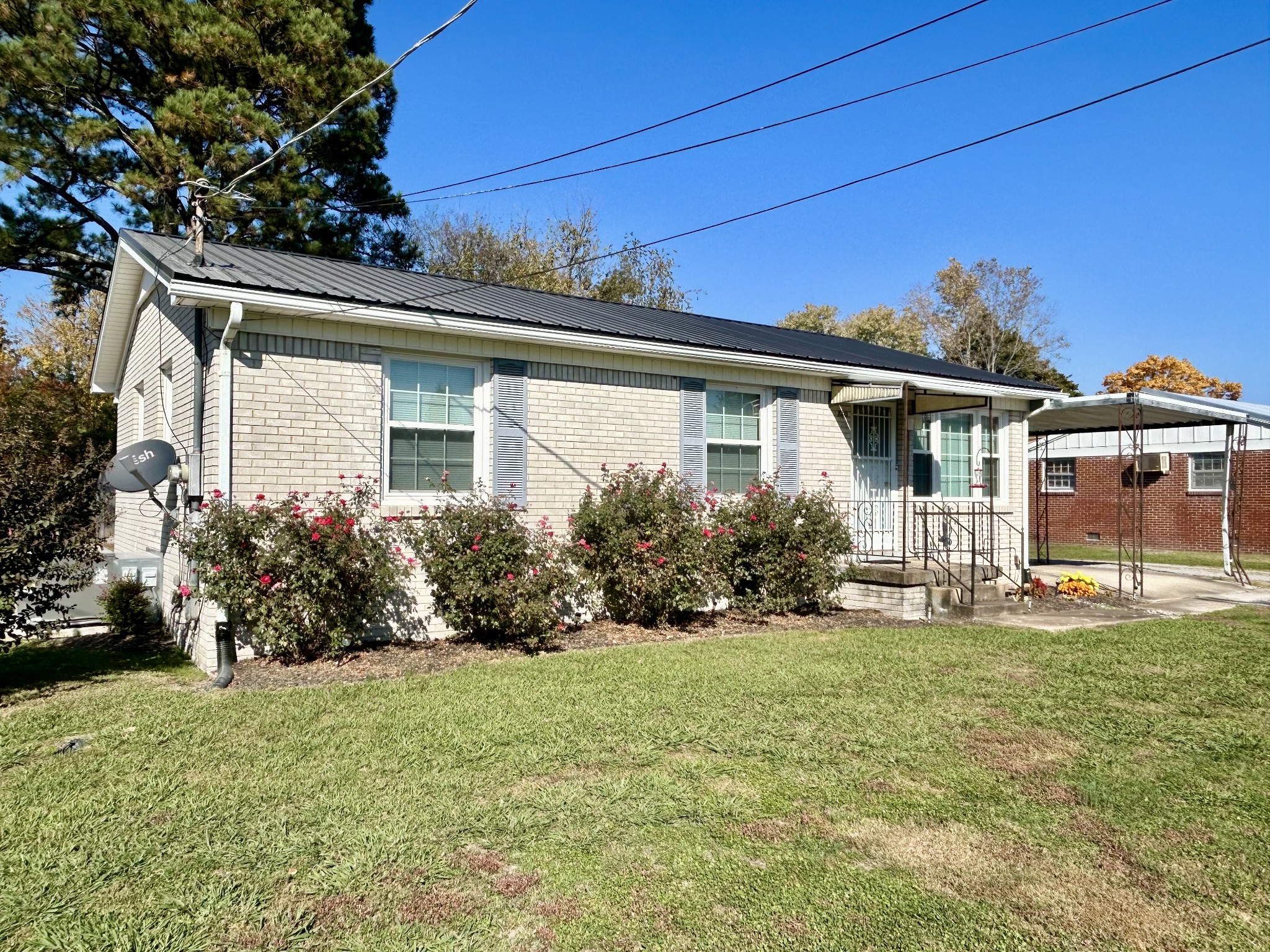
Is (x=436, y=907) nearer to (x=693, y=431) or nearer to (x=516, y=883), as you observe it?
(x=516, y=883)

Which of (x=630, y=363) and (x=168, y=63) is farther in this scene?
(x=168, y=63)

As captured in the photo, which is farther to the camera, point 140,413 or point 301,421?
point 140,413

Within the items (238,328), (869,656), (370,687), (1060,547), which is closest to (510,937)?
(370,687)

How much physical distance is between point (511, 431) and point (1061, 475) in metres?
21.9

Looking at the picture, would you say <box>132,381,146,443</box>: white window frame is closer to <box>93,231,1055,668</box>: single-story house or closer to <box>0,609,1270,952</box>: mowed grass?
<box>93,231,1055,668</box>: single-story house

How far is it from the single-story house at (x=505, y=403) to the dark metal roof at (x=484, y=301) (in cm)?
6

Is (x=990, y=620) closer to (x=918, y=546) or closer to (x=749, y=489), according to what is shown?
(x=918, y=546)

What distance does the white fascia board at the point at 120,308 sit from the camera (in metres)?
9.56

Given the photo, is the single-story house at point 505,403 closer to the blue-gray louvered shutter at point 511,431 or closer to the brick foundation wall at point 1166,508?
the blue-gray louvered shutter at point 511,431

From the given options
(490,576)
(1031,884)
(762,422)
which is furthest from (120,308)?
(1031,884)

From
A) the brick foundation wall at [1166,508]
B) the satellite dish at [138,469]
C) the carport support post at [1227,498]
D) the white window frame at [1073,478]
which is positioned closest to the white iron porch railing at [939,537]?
the carport support post at [1227,498]

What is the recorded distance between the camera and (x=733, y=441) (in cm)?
1117

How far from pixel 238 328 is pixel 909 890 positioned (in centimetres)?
692

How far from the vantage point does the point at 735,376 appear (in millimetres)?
11031
